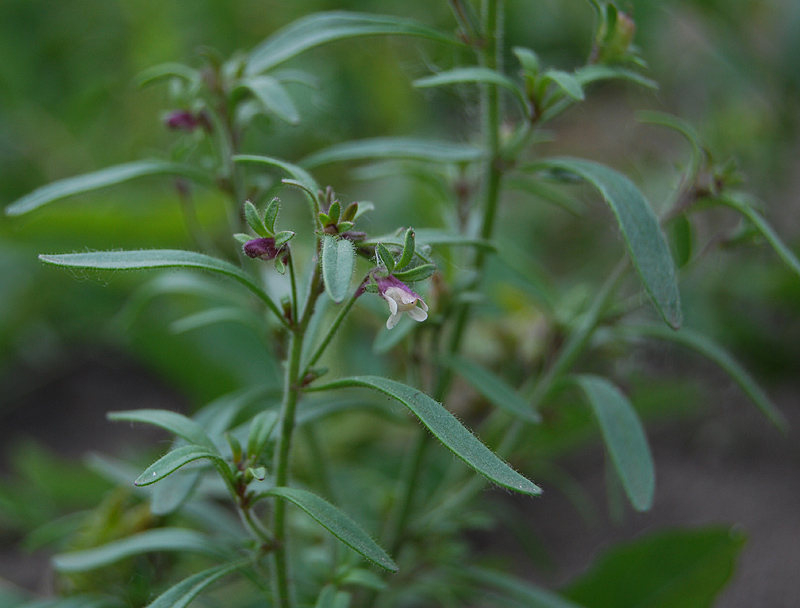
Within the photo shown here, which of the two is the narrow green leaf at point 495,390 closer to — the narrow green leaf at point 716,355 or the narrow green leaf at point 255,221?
the narrow green leaf at point 716,355

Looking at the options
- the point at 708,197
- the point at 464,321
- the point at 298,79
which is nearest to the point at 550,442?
the point at 464,321

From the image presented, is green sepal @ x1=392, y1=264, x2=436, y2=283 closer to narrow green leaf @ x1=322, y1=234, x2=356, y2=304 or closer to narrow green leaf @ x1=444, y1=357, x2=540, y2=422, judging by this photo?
narrow green leaf @ x1=322, y1=234, x2=356, y2=304

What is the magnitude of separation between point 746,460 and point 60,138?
203 cm

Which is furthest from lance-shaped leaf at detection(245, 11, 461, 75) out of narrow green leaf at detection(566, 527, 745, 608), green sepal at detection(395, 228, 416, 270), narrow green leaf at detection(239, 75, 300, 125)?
narrow green leaf at detection(566, 527, 745, 608)

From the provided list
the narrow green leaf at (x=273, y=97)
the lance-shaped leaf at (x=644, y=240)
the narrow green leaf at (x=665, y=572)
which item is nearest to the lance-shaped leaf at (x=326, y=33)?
the narrow green leaf at (x=273, y=97)

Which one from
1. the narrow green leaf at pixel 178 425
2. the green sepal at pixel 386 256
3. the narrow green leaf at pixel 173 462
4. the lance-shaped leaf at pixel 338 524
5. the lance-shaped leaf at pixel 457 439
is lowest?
the lance-shaped leaf at pixel 338 524

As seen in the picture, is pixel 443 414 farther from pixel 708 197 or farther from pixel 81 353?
pixel 81 353

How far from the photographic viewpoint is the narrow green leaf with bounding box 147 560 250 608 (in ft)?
1.98

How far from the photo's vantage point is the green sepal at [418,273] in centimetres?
55

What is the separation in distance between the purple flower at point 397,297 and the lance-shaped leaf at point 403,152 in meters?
0.30

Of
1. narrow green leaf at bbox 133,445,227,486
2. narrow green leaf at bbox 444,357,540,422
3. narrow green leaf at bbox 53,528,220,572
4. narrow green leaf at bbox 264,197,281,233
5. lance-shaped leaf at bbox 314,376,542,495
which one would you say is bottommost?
narrow green leaf at bbox 53,528,220,572

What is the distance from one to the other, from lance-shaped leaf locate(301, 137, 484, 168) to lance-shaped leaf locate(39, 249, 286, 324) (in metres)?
0.27

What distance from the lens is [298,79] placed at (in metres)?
0.85

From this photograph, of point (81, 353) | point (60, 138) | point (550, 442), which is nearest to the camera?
point (550, 442)
